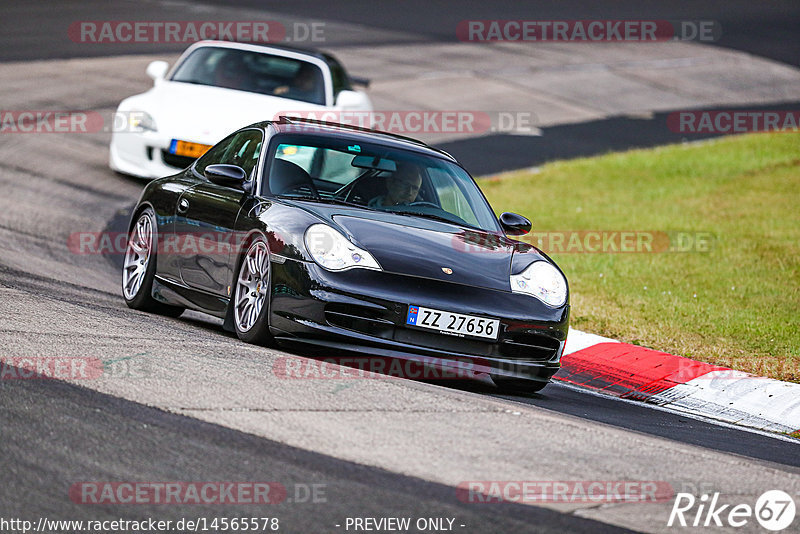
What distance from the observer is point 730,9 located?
39.9 metres

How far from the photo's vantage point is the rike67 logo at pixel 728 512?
4.83 metres

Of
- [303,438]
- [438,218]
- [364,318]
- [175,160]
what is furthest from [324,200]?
[175,160]

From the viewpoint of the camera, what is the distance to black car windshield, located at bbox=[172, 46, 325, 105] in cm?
1478

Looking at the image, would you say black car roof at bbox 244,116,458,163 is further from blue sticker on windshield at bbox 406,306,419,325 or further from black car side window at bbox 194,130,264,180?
blue sticker on windshield at bbox 406,306,419,325

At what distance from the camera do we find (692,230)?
48.0ft

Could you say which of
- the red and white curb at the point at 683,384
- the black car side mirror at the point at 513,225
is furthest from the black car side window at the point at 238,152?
the red and white curb at the point at 683,384

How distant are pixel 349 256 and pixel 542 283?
47.1 inches

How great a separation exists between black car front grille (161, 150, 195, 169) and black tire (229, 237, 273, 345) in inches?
244

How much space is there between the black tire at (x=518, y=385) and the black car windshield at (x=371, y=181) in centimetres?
105

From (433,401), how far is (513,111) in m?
17.2

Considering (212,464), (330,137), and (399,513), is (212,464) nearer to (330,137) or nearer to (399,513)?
(399,513)

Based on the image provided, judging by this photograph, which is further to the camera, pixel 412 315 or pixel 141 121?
pixel 141 121

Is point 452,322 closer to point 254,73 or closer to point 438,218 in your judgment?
point 438,218

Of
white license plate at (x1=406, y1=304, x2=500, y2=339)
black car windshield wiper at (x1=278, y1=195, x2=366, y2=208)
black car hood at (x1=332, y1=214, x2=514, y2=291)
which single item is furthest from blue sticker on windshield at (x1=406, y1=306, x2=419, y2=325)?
black car windshield wiper at (x1=278, y1=195, x2=366, y2=208)
